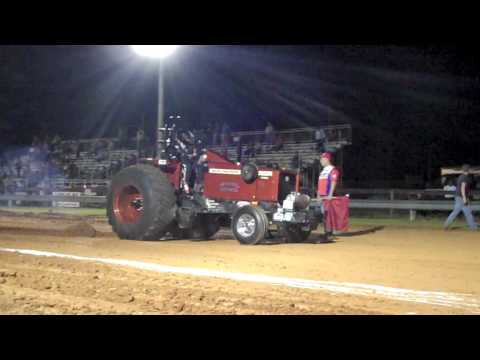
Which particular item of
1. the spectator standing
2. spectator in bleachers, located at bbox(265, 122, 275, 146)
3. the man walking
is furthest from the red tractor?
spectator in bleachers, located at bbox(265, 122, 275, 146)

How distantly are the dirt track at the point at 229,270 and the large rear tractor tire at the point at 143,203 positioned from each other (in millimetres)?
431

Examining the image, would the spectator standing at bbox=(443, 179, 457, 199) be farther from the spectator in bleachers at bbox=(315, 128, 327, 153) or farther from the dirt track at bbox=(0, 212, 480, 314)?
the dirt track at bbox=(0, 212, 480, 314)

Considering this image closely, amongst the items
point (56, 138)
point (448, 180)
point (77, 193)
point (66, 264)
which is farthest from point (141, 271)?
point (56, 138)

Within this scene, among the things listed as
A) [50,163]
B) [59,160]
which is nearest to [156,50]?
[50,163]

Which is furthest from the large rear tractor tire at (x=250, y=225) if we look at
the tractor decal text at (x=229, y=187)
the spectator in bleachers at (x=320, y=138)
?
the spectator in bleachers at (x=320, y=138)

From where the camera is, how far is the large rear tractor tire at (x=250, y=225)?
11523mm

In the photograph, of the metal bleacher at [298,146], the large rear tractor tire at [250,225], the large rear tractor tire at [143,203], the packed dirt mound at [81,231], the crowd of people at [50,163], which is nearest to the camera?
the large rear tractor tire at [250,225]

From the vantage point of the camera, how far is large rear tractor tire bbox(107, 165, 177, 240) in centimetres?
1208

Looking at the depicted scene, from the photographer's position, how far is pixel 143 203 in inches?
482

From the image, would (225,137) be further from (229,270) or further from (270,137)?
(229,270)

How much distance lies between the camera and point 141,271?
320 inches

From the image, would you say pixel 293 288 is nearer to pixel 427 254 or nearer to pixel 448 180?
pixel 427 254

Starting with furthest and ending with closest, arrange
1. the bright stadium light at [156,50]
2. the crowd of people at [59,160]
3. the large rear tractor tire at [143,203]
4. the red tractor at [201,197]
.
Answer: the crowd of people at [59,160], the bright stadium light at [156,50], the large rear tractor tire at [143,203], the red tractor at [201,197]

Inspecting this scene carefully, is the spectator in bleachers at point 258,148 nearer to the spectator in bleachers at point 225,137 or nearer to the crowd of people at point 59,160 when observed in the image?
the crowd of people at point 59,160
